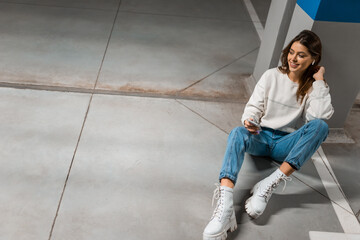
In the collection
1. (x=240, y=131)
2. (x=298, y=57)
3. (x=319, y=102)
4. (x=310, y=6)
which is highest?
(x=310, y=6)

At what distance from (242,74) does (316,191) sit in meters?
1.81

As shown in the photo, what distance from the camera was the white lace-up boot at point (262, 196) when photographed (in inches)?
101

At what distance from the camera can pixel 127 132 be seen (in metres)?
3.25

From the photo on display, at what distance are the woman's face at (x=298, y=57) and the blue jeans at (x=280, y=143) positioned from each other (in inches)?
15.6

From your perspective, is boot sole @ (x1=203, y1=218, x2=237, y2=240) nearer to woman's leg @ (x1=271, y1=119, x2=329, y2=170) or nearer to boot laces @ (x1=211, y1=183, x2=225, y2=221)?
boot laces @ (x1=211, y1=183, x2=225, y2=221)

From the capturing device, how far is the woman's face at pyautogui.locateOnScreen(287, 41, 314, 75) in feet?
8.28

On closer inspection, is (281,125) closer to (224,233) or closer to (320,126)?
(320,126)

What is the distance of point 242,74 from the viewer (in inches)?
169

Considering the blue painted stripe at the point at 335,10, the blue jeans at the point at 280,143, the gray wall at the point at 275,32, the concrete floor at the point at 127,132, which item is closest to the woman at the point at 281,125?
the blue jeans at the point at 280,143

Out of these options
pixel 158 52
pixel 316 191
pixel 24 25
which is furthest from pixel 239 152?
pixel 24 25

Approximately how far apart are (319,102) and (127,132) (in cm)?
162

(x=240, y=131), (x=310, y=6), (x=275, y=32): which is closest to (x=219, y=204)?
(x=240, y=131)

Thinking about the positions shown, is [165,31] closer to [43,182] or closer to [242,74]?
[242,74]

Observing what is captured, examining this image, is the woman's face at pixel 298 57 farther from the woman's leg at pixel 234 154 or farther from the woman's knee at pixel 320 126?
the woman's leg at pixel 234 154
